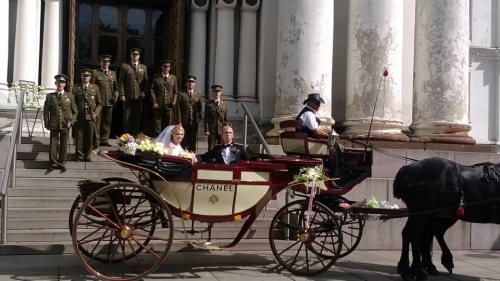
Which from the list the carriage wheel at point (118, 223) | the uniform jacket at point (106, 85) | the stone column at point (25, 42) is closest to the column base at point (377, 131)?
the uniform jacket at point (106, 85)

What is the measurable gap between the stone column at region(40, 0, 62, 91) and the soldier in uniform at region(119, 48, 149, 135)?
5.92 ft

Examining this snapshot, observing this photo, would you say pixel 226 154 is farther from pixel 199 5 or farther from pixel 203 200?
pixel 199 5

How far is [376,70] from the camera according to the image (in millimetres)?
12188

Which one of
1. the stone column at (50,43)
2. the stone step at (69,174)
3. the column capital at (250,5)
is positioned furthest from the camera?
the column capital at (250,5)

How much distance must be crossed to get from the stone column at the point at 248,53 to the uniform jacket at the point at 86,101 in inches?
150

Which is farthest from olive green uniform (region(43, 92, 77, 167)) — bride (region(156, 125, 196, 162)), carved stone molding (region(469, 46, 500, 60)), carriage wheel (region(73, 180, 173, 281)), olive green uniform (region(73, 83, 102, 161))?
carved stone molding (region(469, 46, 500, 60))

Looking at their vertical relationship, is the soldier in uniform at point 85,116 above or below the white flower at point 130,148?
above

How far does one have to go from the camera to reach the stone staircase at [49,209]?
855cm

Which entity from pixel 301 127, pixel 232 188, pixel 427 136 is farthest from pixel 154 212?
pixel 427 136

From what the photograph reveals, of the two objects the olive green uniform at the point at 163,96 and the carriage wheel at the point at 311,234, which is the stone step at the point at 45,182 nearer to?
the olive green uniform at the point at 163,96

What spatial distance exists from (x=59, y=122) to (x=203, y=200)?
409cm

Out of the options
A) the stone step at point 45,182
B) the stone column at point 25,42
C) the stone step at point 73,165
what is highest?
the stone column at point 25,42

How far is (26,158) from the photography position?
1064cm

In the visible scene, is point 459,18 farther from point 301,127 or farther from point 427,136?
point 301,127
